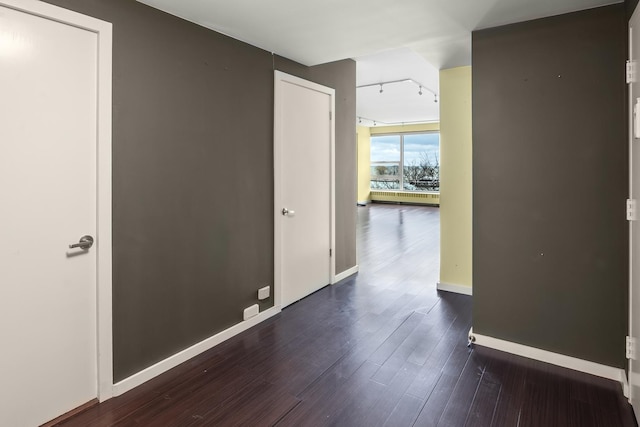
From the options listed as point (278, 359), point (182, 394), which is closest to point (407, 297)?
point (278, 359)

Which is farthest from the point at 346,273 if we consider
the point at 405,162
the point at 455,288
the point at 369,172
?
the point at 369,172

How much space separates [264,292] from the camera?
3326 mm

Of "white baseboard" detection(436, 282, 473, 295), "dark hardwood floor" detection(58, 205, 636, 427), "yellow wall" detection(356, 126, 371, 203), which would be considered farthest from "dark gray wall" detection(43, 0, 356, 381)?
"yellow wall" detection(356, 126, 371, 203)

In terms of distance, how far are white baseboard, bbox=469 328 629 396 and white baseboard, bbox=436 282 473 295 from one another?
45.1 inches

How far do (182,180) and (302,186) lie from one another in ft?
4.67


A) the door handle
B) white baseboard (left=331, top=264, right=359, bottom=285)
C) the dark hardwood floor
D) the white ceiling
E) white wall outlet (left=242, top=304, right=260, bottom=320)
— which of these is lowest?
the dark hardwood floor

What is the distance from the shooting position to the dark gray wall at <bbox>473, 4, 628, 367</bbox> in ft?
7.70

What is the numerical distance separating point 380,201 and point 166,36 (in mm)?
11913

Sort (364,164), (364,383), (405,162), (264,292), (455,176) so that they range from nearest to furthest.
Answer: (364,383), (264,292), (455,176), (405,162), (364,164)

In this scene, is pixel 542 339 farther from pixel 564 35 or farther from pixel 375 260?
pixel 375 260

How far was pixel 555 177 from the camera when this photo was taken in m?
2.52

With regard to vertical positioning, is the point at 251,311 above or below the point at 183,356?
above

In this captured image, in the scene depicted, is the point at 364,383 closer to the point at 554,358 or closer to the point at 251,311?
the point at 251,311

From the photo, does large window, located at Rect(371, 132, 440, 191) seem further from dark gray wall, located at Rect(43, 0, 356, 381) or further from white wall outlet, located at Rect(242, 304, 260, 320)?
white wall outlet, located at Rect(242, 304, 260, 320)
